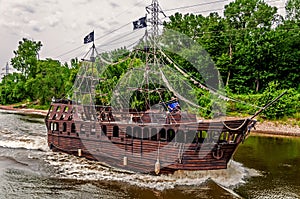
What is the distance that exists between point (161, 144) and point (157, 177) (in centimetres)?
193

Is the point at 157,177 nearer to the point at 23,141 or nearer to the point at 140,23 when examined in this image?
the point at 140,23

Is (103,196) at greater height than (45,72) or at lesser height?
lesser

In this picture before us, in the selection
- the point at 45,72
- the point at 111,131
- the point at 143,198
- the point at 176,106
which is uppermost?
the point at 45,72

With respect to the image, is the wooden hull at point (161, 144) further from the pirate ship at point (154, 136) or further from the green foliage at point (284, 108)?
the green foliage at point (284, 108)

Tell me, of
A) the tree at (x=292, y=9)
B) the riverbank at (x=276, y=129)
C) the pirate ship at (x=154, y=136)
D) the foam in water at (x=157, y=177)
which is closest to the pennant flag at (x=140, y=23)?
the pirate ship at (x=154, y=136)

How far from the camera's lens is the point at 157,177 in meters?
16.5

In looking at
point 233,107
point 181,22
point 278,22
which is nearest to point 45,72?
point 181,22

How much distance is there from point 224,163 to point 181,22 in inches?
1584

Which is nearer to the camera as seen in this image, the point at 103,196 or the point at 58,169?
the point at 103,196

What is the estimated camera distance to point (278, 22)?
4516 centimetres

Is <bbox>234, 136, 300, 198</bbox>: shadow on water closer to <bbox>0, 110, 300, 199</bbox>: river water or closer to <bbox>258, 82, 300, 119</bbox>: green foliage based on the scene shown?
<bbox>0, 110, 300, 199</bbox>: river water

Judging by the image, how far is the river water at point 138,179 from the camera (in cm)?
1433

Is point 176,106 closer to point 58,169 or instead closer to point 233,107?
point 58,169

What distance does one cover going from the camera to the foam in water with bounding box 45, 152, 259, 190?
15730 millimetres
